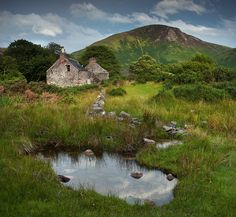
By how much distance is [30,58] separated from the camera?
6819 centimetres

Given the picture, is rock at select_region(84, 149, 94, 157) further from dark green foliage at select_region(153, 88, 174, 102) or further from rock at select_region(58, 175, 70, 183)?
dark green foliage at select_region(153, 88, 174, 102)

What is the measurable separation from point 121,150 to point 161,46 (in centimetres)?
13058

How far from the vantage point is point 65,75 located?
58.6m

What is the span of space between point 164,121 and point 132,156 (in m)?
4.96

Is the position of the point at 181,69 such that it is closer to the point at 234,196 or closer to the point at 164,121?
the point at 164,121

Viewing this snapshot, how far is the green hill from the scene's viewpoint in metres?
128

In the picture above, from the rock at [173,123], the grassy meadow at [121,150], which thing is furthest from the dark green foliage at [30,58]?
the rock at [173,123]

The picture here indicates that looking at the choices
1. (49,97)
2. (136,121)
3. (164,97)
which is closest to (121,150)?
(136,121)

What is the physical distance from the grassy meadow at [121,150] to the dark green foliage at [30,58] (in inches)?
1742

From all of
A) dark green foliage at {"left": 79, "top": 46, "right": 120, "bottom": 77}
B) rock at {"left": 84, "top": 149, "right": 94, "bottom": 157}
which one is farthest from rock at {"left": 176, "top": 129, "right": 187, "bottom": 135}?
dark green foliage at {"left": 79, "top": 46, "right": 120, "bottom": 77}

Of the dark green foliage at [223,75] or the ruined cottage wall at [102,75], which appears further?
the ruined cottage wall at [102,75]

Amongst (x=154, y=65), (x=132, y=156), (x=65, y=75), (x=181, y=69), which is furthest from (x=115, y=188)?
(x=154, y=65)

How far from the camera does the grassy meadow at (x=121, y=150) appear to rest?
7.71m

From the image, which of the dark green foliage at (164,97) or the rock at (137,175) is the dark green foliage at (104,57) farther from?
the rock at (137,175)
